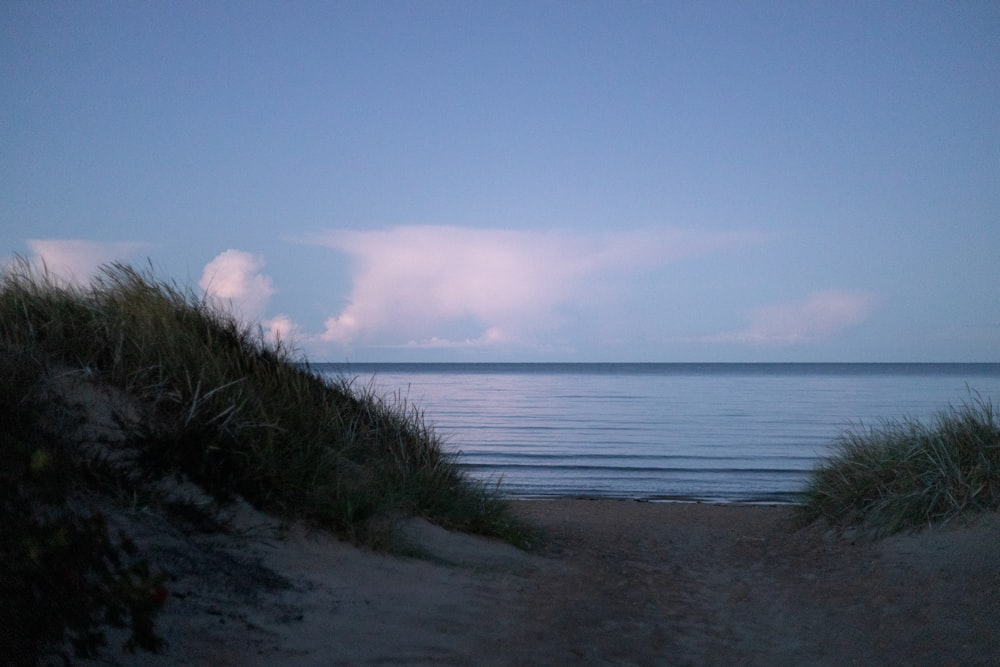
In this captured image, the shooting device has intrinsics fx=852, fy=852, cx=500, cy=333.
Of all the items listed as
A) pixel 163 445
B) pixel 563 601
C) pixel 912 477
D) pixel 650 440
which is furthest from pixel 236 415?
pixel 650 440

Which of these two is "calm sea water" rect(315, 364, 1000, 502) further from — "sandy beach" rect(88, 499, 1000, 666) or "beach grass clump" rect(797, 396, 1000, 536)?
"sandy beach" rect(88, 499, 1000, 666)

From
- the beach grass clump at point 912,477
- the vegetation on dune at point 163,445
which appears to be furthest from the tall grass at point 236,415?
the beach grass clump at point 912,477

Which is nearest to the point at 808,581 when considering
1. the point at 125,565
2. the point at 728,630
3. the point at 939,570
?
the point at 939,570

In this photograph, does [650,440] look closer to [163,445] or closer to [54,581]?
[163,445]

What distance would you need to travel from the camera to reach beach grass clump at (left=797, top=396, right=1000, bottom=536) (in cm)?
897

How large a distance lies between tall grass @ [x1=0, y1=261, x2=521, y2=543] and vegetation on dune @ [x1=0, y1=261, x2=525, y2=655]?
0.02m

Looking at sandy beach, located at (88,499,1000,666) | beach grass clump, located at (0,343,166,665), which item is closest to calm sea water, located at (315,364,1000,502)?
sandy beach, located at (88,499,1000,666)

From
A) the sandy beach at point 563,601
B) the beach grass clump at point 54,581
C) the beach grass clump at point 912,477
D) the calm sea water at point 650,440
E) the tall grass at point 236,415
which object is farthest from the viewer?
the calm sea water at point 650,440

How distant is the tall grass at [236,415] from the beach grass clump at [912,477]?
400 cm

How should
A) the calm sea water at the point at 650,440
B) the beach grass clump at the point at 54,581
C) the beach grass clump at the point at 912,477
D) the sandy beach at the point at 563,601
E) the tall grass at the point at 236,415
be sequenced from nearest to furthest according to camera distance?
1. the beach grass clump at the point at 54,581
2. the sandy beach at the point at 563,601
3. the tall grass at the point at 236,415
4. the beach grass clump at the point at 912,477
5. the calm sea water at the point at 650,440

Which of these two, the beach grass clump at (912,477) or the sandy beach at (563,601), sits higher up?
the beach grass clump at (912,477)

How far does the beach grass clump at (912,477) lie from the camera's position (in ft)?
29.4

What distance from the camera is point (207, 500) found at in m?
6.58

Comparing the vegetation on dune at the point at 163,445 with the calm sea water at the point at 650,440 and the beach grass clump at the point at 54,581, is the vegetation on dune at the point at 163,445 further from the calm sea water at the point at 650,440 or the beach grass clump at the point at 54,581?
the calm sea water at the point at 650,440
